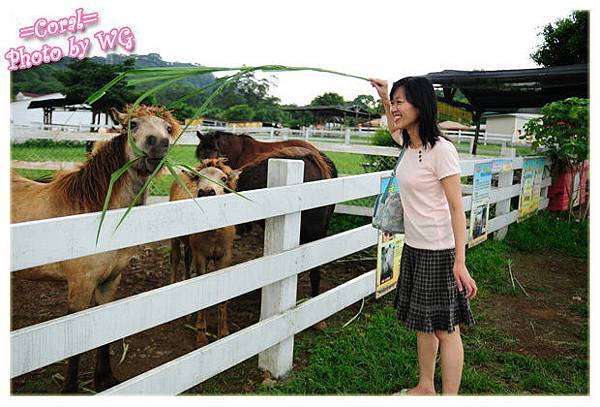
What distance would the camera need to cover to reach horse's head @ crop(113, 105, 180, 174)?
9.22 ft

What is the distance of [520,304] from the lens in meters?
4.57

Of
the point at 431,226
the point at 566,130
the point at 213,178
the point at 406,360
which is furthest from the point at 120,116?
the point at 566,130

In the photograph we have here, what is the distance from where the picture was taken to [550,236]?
7051mm

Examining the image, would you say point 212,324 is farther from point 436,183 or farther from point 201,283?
point 436,183

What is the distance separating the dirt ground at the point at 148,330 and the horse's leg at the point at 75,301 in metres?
0.21

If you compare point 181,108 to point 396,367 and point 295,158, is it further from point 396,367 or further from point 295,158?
point 396,367

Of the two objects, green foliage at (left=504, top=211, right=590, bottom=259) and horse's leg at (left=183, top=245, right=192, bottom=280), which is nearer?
horse's leg at (left=183, top=245, right=192, bottom=280)

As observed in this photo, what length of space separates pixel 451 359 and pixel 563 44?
728 inches

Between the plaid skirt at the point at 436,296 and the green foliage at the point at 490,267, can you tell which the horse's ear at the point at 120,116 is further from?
the green foliage at the point at 490,267

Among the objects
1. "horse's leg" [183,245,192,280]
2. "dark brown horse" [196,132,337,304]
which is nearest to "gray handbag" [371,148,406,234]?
"dark brown horse" [196,132,337,304]

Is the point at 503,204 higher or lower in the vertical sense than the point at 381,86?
lower

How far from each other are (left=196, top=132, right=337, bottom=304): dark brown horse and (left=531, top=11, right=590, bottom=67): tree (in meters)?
13.7

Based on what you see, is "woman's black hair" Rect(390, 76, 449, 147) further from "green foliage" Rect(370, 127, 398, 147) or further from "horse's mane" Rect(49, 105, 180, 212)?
"green foliage" Rect(370, 127, 398, 147)

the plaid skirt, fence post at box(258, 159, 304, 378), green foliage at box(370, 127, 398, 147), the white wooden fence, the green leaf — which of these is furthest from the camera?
green foliage at box(370, 127, 398, 147)
